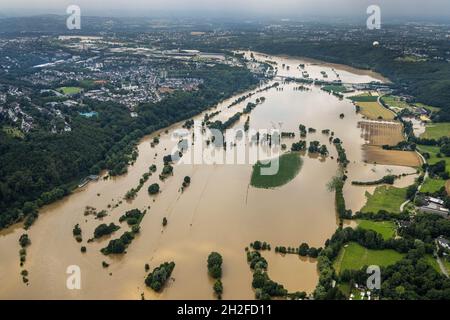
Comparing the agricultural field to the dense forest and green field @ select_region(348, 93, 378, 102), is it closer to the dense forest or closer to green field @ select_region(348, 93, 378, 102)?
green field @ select_region(348, 93, 378, 102)

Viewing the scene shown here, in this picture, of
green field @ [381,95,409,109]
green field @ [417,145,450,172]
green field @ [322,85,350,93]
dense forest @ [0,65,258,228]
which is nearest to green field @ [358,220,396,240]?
green field @ [417,145,450,172]

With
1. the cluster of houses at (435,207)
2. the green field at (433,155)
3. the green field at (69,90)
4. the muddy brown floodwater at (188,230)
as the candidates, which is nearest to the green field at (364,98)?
the green field at (433,155)

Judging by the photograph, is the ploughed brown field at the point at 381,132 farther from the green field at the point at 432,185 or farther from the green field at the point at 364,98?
the green field at the point at 364,98

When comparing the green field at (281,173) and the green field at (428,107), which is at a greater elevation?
the green field at (428,107)

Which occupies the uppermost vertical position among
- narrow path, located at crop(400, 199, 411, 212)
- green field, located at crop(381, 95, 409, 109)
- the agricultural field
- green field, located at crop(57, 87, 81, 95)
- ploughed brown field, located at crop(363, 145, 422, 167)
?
green field, located at crop(57, 87, 81, 95)

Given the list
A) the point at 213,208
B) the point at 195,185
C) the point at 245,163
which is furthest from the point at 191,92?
the point at 213,208

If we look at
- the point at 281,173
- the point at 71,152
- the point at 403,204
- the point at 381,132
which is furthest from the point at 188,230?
the point at 381,132

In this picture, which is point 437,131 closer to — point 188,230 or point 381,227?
point 381,227
